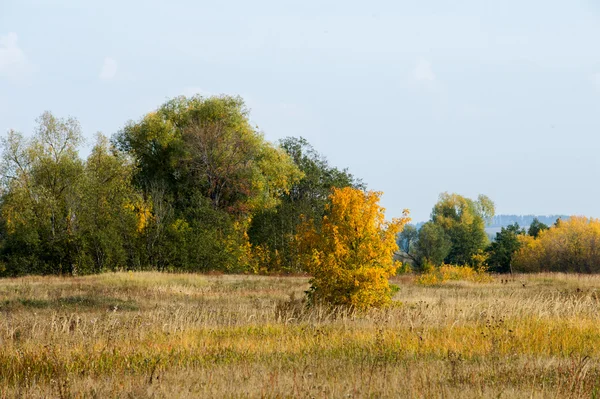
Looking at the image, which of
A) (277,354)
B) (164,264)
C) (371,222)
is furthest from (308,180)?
(277,354)

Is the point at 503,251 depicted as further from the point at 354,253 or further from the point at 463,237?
the point at 354,253

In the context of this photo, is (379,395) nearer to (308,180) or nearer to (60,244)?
(60,244)

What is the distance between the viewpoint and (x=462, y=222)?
116 m

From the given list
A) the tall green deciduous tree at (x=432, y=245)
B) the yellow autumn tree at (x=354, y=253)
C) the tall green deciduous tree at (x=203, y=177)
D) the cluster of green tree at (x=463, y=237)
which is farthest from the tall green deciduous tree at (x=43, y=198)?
the tall green deciduous tree at (x=432, y=245)

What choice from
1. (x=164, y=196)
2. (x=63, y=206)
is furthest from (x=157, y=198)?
(x=63, y=206)

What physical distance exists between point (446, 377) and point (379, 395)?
1.21 meters

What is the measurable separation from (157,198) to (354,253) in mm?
28987

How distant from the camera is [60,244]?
39.3 m

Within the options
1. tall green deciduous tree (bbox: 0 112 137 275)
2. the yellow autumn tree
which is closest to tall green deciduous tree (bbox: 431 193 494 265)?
tall green deciduous tree (bbox: 0 112 137 275)

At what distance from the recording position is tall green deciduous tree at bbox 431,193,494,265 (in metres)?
102

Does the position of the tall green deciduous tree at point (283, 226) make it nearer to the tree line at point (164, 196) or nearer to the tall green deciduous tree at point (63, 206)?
A: the tree line at point (164, 196)

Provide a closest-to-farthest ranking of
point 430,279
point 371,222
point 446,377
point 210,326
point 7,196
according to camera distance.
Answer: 1. point 446,377
2. point 210,326
3. point 371,222
4. point 430,279
5. point 7,196

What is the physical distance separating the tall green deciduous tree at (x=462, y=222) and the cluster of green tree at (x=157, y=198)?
51.4 meters

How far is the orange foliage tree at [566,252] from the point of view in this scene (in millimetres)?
69250
